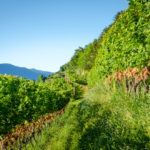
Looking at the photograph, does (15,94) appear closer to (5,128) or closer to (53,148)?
(5,128)

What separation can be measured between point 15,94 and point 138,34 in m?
4.52

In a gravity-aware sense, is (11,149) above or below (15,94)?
below

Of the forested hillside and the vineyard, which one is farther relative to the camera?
the vineyard

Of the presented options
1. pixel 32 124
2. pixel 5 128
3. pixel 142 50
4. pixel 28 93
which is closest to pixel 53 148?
pixel 5 128

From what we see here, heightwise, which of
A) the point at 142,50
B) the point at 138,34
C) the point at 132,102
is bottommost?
the point at 132,102

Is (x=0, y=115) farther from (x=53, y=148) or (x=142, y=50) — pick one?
(x=142, y=50)

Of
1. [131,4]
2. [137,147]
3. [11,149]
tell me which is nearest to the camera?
[137,147]

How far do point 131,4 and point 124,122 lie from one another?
3.89 m

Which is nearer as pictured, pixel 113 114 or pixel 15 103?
pixel 113 114

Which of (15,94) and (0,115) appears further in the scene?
(15,94)

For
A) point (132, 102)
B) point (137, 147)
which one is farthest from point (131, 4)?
point (137, 147)

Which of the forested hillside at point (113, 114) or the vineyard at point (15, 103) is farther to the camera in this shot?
the vineyard at point (15, 103)

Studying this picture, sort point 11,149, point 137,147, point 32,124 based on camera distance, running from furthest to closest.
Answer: point 32,124 < point 11,149 < point 137,147

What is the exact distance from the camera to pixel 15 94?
15.9 feet
